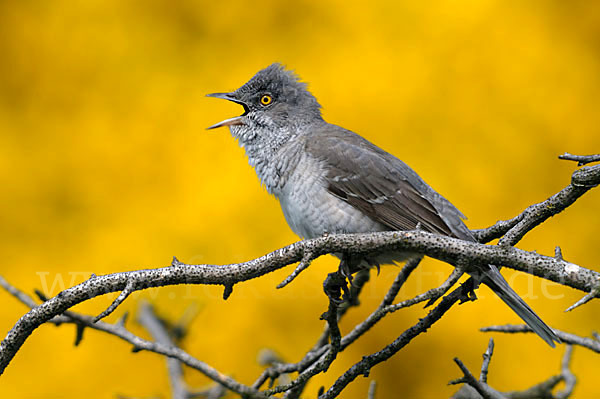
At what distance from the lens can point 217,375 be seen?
2.72 meters

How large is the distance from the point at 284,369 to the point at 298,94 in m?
1.80

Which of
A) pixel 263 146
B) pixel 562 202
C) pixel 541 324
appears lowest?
pixel 541 324

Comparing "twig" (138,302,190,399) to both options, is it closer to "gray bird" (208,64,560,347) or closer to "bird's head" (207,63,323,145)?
"gray bird" (208,64,560,347)

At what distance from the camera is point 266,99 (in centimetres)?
388

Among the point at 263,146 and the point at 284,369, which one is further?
the point at 263,146

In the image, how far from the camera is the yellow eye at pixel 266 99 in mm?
3873

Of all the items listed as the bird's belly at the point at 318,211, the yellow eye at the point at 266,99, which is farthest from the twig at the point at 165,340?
the yellow eye at the point at 266,99

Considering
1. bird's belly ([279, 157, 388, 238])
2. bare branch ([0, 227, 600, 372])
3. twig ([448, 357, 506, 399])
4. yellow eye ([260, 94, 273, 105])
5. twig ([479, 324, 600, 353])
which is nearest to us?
bare branch ([0, 227, 600, 372])

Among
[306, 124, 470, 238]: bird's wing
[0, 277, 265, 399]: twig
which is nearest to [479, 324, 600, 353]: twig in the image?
[306, 124, 470, 238]: bird's wing

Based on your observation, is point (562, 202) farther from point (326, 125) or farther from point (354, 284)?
point (326, 125)

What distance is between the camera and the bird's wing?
10.4 ft

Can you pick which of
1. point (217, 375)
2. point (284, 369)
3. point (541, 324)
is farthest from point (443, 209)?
point (217, 375)

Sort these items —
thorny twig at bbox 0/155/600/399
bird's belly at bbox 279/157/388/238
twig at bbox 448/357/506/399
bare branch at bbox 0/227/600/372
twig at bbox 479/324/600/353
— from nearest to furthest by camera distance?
thorny twig at bbox 0/155/600/399, bare branch at bbox 0/227/600/372, twig at bbox 448/357/506/399, twig at bbox 479/324/600/353, bird's belly at bbox 279/157/388/238

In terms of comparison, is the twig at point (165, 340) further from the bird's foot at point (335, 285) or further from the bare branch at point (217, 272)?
the bare branch at point (217, 272)
